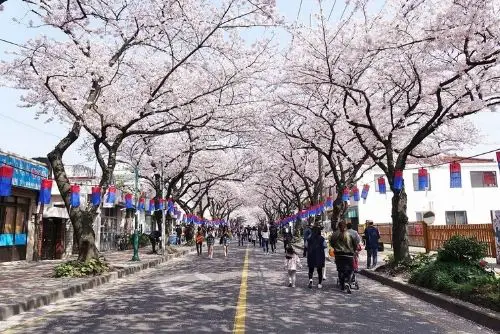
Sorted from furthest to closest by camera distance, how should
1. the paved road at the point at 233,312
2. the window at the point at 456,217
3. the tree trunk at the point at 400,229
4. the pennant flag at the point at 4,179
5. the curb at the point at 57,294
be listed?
the window at the point at 456,217 → the pennant flag at the point at 4,179 → the tree trunk at the point at 400,229 → the curb at the point at 57,294 → the paved road at the point at 233,312

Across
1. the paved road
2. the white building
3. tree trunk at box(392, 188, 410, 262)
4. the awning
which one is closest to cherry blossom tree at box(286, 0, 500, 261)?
tree trunk at box(392, 188, 410, 262)

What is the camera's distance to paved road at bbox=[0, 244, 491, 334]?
22.9 ft

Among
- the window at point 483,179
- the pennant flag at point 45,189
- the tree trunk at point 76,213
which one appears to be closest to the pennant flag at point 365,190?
the window at point 483,179

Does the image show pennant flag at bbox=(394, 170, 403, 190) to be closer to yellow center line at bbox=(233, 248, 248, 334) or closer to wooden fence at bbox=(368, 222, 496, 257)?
wooden fence at bbox=(368, 222, 496, 257)

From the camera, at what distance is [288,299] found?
9.76m

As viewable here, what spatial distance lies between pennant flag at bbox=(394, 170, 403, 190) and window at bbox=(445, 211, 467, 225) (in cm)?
2936

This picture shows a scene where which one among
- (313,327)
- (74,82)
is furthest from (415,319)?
(74,82)

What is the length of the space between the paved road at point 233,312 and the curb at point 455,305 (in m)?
0.15

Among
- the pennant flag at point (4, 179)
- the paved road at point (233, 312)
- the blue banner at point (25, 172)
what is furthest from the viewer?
the blue banner at point (25, 172)

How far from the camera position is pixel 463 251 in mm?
10492

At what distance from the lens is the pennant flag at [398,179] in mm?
14618

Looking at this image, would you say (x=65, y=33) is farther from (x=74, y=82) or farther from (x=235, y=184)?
(x=235, y=184)

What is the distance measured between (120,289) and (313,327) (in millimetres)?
7067

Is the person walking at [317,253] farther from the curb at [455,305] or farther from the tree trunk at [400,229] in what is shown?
the tree trunk at [400,229]
